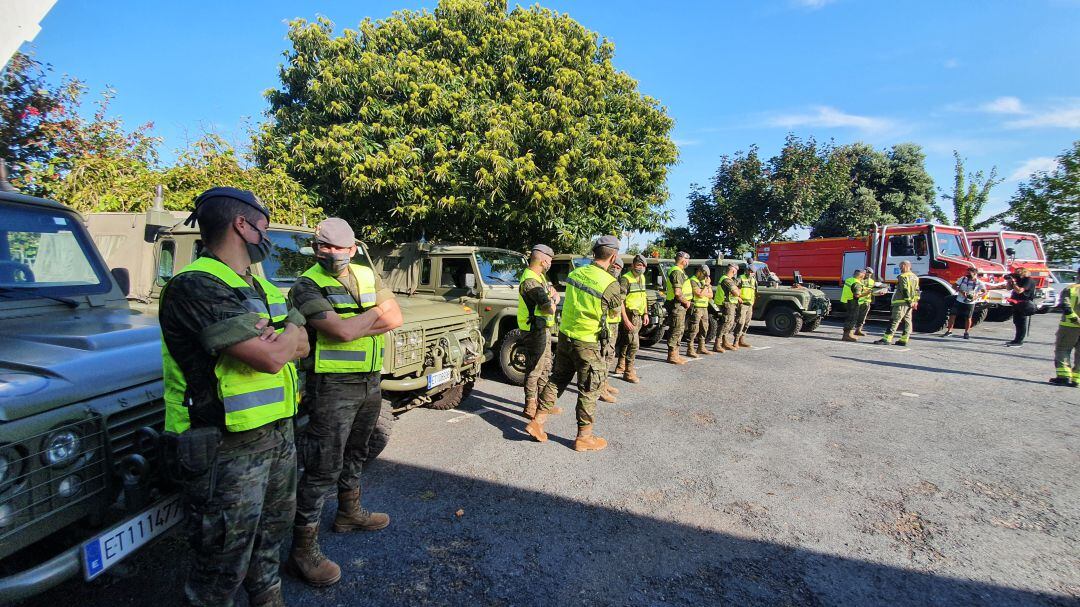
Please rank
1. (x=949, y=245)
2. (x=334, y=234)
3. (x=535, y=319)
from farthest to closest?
(x=949, y=245) → (x=535, y=319) → (x=334, y=234)

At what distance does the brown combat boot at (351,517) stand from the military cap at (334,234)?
1.49 meters

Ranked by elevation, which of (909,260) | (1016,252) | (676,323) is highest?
(1016,252)

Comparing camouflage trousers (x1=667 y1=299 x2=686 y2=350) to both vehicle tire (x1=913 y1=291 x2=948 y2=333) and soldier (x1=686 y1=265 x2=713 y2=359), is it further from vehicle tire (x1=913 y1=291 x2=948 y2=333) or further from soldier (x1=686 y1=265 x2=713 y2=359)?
vehicle tire (x1=913 y1=291 x2=948 y2=333)

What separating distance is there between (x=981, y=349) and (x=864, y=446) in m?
7.97

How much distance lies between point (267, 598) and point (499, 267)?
517 cm

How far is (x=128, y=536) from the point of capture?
1.77m

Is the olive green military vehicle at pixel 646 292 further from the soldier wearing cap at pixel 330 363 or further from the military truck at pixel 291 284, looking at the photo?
the soldier wearing cap at pixel 330 363

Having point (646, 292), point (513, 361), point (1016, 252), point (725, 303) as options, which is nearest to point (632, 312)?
point (646, 292)

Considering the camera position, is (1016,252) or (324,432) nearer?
(324,432)

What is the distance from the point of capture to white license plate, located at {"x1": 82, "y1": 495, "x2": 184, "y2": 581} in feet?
5.41

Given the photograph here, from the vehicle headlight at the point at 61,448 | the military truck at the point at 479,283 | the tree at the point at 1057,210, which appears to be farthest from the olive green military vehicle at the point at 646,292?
the tree at the point at 1057,210

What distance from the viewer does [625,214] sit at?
1148cm

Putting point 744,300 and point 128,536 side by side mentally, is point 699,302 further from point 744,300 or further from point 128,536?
point 128,536

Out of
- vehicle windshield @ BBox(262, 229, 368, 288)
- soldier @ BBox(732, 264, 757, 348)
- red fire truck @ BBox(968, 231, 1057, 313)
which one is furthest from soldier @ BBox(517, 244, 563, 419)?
red fire truck @ BBox(968, 231, 1057, 313)
